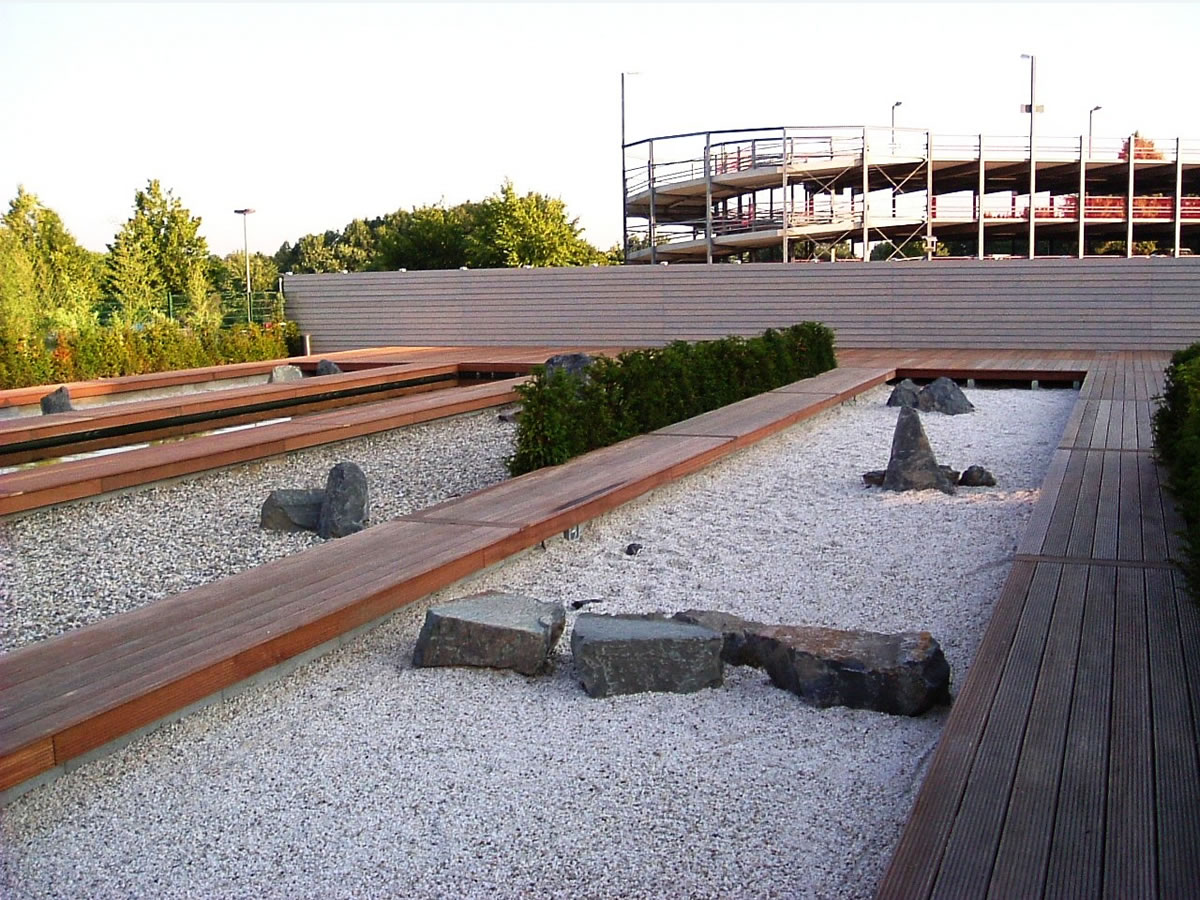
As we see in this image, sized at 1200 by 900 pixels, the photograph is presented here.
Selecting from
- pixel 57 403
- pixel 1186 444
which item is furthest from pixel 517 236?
pixel 1186 444

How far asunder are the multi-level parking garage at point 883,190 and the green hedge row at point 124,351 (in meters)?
21.7

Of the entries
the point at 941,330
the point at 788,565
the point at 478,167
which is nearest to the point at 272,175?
the point at 941,330

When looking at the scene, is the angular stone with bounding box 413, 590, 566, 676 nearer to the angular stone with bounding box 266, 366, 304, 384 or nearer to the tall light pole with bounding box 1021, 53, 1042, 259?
the angular stone with bounding box 266, 366, 304, 384

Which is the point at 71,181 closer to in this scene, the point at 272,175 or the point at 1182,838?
the point at 1182,838

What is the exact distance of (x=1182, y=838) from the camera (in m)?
2.04

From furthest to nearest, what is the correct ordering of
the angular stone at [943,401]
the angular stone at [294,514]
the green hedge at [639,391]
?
the angular stone at [943,401] < the green hedge at [639,391] < the angular stone at [294,514]

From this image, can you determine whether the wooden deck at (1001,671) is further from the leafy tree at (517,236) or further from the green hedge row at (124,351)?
the leafy tree at (517,236)

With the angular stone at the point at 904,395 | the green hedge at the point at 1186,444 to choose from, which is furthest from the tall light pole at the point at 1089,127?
the green hedge at the point at 1186,444

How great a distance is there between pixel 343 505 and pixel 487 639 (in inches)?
88.1

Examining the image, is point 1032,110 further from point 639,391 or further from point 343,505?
point 343,505

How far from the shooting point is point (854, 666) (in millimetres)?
3135

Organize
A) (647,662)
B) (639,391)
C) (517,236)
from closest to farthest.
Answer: (647,662) < (639,391) < (517,236)

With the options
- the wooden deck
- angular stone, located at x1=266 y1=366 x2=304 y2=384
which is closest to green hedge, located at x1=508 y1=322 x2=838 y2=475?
the wooden deck

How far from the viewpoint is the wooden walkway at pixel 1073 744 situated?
1.95 m
